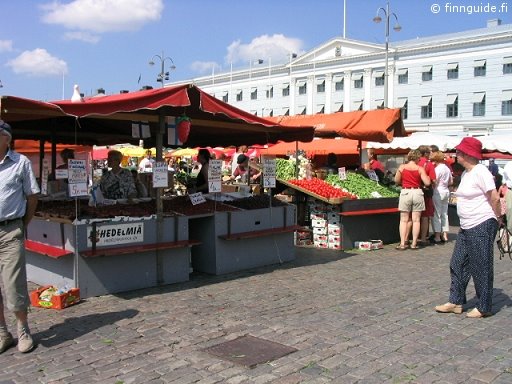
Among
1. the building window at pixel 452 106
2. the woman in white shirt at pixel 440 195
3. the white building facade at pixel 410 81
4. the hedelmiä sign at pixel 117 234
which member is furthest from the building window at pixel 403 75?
the hedelmiä sign at pixel 117 234

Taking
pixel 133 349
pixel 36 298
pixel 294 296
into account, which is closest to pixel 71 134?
pixel 36 298

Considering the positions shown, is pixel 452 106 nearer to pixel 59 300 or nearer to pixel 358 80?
pixel 358 80

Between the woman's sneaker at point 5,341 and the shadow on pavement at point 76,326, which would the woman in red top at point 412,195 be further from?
the woman's sneaker at point 5,341

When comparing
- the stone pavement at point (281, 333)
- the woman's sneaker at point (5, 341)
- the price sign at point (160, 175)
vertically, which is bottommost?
the stone pavement at point (281, 333)

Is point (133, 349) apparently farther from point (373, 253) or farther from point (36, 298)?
point (373, 253)

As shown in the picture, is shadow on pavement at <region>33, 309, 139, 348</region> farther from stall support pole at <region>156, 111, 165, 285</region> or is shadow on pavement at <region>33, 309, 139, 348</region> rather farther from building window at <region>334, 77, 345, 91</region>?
building window at <region>334, 77, 345, 91</region>

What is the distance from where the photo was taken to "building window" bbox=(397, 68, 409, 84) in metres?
54.4

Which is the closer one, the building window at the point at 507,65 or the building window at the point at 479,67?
the building window at the point at 507,65

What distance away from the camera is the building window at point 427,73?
5241 cm

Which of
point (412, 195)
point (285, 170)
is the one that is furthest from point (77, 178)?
point (285, 170)

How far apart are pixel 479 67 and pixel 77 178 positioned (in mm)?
49327

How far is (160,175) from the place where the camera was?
279 inches

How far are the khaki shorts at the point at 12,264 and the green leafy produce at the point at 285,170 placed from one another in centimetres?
1064

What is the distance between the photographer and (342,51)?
6034cm
